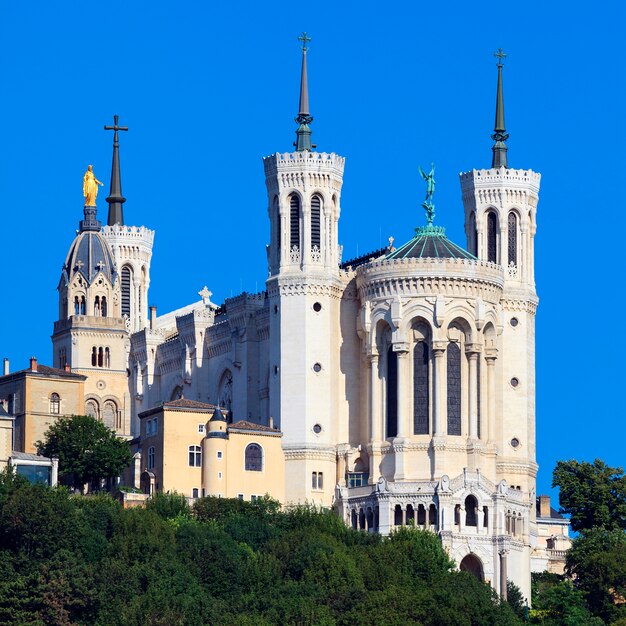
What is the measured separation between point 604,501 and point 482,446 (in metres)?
14.7

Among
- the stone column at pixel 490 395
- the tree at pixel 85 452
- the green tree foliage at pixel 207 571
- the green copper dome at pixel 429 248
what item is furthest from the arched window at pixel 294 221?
the green tree foliage at pixel 207 571

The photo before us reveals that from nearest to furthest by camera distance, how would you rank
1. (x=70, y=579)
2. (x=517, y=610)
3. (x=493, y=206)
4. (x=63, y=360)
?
A: 1. (x=70, y=579)
2. (x=517, y=610)
3. (x=493, y=206)
4. (x=63, y=360)

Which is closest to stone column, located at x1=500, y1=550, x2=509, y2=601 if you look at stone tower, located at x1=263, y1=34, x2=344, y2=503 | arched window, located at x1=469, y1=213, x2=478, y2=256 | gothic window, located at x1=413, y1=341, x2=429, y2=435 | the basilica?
the basilica

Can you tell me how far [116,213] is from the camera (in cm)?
19100

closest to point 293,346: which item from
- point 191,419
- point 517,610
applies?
point 191,419

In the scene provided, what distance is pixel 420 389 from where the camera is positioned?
511 feet

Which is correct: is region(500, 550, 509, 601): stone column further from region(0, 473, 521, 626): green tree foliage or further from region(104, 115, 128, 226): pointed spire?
region(104, 115, 128, 226): pointed spire

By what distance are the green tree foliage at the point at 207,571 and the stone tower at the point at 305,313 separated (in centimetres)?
866

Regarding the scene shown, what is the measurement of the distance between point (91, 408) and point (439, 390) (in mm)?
31618

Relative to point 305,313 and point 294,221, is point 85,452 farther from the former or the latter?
point 294,221

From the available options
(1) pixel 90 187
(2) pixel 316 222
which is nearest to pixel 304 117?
(2) pixel 316 222

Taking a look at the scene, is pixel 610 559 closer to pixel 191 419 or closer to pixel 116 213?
pixel 191 419

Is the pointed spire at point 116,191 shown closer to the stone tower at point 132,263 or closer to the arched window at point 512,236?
the stone tower at point 132,263

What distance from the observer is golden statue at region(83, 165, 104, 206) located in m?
183
